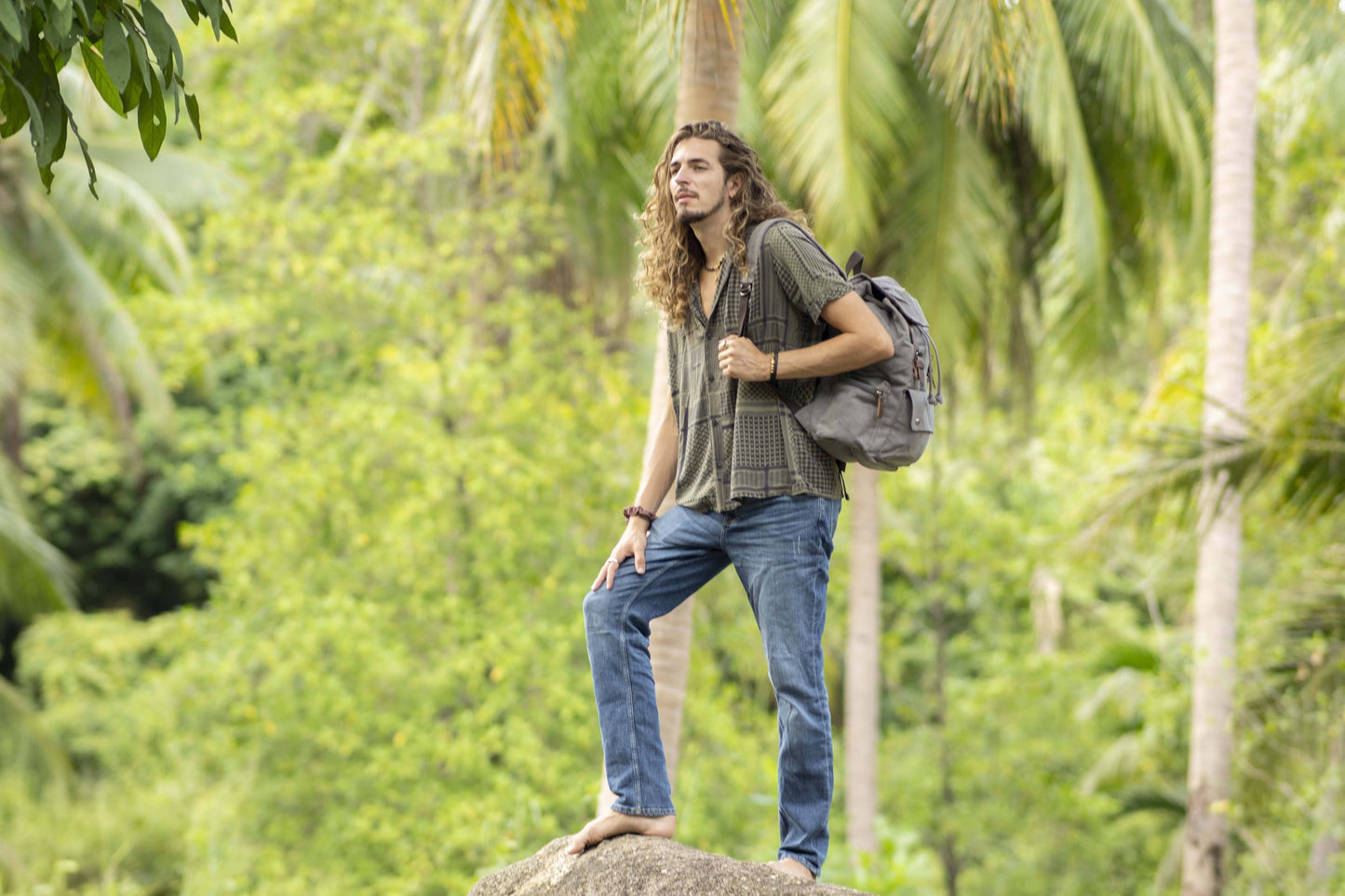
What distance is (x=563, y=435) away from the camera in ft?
34.6

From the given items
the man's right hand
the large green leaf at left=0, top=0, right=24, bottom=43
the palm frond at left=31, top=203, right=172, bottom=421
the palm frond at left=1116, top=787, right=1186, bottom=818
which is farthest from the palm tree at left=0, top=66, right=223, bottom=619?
the palm frond at left=1116, top=787, right=1186, bottom=818

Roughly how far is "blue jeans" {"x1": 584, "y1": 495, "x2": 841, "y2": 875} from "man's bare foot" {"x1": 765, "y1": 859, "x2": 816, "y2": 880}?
0.06 feet

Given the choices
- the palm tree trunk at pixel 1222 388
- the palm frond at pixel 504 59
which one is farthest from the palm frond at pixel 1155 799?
the palm frond at pixel 504 59

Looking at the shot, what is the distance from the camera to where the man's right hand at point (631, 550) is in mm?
3064

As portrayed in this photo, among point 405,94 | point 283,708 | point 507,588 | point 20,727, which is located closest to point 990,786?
point 507,588

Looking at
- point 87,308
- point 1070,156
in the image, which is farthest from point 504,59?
point 87,308

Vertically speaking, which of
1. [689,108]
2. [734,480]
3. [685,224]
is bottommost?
[734,480]

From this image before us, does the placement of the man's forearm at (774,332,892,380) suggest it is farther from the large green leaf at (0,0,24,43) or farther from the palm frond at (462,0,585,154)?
the palm frond at (462,0,585,154)

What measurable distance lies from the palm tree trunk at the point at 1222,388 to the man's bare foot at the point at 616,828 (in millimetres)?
6399

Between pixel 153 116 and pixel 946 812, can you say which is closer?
pixel 153 116

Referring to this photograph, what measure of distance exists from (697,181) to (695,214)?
84 millimetres

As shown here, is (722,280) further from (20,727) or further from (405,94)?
(20,727)

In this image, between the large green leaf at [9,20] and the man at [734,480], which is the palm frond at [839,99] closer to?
the man at [734,480]

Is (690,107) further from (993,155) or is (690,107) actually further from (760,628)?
(993,155)
